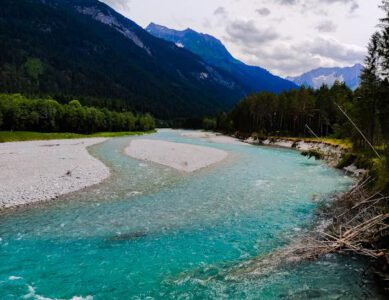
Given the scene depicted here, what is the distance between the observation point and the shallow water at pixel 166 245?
1574 cm

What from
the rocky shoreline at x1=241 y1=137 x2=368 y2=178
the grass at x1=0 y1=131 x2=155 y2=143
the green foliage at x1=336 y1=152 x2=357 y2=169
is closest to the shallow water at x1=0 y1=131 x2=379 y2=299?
the rocky shoreline at x1=241 y1=137 x2=368 y2=178

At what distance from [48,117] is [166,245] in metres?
113

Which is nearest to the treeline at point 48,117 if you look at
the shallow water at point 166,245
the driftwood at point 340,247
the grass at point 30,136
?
the grass at point 30,136

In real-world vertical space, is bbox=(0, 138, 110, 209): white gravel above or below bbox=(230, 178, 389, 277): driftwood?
below

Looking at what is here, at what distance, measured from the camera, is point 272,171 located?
50656mm

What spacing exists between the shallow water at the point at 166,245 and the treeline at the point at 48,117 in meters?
86.3

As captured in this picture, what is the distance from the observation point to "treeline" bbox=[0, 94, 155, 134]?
358ft

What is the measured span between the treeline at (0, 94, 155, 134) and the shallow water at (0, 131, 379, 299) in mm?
86293

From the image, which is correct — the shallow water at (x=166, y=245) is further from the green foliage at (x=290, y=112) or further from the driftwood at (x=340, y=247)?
the green foliage at (x=290, y=112)

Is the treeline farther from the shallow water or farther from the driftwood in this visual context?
the driftwood

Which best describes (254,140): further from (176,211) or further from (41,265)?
(41,265)

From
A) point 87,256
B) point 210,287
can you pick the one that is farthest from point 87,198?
point 210,287

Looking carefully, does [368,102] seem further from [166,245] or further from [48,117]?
[48,117]

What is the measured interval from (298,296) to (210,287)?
388 cm
